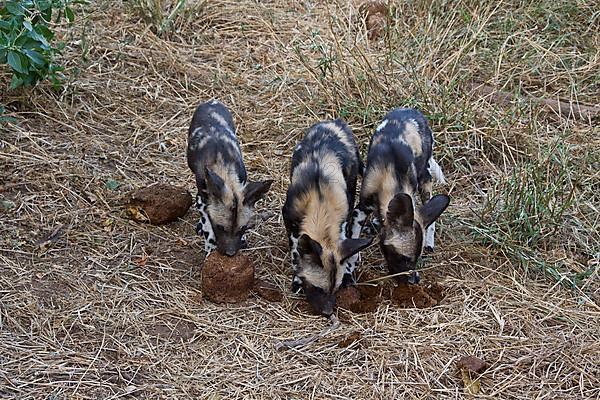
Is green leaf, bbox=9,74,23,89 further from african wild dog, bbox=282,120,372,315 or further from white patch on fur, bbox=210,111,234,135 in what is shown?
african wild dog, bbox=282,120,372,315

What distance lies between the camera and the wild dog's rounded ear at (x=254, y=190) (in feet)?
20.2

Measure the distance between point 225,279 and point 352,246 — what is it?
33.4 inches

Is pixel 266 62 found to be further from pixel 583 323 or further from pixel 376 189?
pixel 583 323

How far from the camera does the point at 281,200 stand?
7.05 metres

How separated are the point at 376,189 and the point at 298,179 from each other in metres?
0.60

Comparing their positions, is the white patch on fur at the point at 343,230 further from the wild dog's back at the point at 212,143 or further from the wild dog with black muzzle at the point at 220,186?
the wild dog's back at the point at 212,143

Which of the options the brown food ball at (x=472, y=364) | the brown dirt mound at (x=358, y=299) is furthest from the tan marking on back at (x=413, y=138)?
the brown food ball at (x=472, y=364)

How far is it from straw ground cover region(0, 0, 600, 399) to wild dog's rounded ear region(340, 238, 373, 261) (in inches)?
15.8

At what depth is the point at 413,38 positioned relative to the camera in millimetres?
8805

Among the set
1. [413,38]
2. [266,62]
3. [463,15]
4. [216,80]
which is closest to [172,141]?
[216,80]

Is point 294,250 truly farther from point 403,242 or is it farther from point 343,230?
point 403,242

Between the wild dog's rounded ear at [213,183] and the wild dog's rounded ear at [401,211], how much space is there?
1167 mm

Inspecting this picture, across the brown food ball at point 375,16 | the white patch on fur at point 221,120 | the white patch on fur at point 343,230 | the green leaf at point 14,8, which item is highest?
the green leaf at point 14,8

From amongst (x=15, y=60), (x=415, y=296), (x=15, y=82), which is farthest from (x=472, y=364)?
(x=15, y=82)
